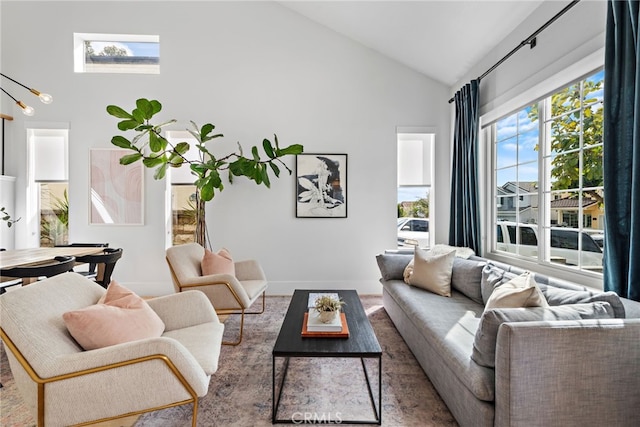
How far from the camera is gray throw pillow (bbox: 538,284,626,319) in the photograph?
5.11 ft

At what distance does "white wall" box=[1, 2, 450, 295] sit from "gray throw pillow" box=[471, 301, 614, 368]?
2.90 m

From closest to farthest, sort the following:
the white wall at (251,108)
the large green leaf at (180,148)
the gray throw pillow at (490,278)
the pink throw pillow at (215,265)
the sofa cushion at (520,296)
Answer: the sofa cushion at (520,296)
the gray throw pillow at (490,278)
the pink throw pillow at (215,265)
the large green leaf at (180,148)
the white wall at (251,108)

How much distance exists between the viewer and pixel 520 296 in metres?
1.72

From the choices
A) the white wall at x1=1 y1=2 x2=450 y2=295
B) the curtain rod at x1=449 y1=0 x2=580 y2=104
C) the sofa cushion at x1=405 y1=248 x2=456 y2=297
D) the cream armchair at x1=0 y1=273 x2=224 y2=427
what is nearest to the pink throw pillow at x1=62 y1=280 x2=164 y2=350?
the cream armchair at x1=0 y1=273 x2=224 y2=427

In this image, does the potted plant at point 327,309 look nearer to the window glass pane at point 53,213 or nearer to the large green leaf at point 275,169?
the large green leaf at point 275,169

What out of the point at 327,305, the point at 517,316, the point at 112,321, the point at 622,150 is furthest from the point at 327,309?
the point at 622,150

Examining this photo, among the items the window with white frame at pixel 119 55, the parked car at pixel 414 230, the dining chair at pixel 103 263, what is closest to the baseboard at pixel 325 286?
the parked car at pixel 414 230

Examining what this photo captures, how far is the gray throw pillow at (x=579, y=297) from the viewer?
1.56 metres

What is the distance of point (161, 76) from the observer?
169 inches

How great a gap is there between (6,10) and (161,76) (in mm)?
2141

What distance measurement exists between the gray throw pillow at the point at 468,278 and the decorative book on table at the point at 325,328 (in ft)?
4.15

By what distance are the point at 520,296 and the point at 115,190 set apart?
4706 mm

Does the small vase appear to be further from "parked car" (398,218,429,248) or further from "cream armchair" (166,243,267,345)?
"parked car" (398,218,429,248)
